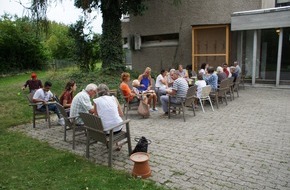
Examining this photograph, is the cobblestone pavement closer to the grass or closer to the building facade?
the grass

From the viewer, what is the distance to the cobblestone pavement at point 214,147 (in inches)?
172

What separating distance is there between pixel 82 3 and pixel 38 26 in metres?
2.21

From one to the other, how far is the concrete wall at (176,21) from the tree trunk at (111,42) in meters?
4.01

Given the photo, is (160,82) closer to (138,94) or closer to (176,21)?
(138,94)

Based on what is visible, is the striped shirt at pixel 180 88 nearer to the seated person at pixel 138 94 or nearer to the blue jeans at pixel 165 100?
the blue jeans at pixel 165 100

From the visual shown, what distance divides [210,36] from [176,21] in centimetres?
262

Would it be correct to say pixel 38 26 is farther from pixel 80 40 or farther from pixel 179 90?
pixel 179 90

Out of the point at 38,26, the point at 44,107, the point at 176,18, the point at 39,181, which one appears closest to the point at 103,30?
the point at 38,26

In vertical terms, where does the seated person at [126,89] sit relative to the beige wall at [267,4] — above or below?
below

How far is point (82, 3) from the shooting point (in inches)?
492

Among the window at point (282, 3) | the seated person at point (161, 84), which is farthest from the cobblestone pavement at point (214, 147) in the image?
the window at point (282, 3)

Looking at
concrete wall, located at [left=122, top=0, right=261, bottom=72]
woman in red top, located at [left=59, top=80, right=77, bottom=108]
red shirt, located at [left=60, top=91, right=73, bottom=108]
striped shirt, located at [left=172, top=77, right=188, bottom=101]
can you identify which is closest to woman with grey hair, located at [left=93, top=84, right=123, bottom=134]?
woman in red top, located at [left=59, top=80, right=77, bottom=108]

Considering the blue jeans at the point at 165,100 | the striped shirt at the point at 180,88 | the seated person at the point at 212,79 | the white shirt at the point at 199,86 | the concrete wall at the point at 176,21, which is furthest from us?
the concrete wall at the point at 176,21

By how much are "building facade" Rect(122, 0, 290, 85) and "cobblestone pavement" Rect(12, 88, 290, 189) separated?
495 cm
